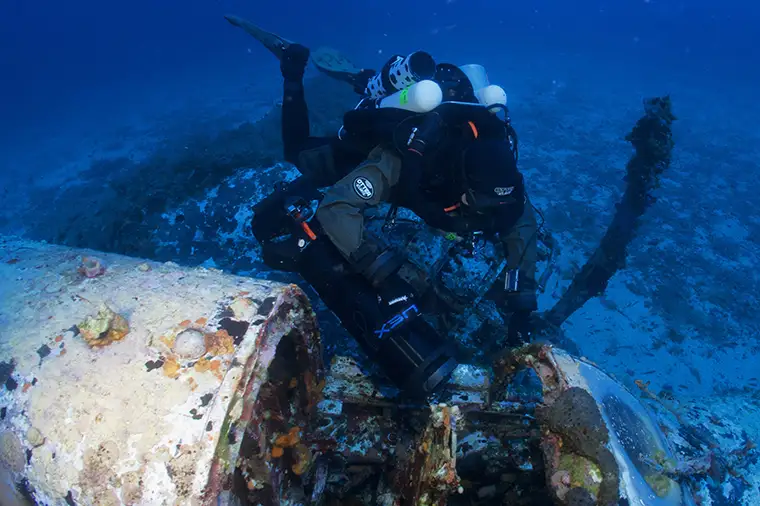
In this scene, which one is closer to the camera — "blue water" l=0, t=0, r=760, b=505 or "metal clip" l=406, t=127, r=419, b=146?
"metal clip" l=406, t=127, r=419, b=146

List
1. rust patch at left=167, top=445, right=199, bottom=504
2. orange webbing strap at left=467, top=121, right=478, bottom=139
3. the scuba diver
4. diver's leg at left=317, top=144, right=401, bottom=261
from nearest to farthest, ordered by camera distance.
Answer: rust patch at left=167, top=445, right=199, bottom=504
the scuba diver
diver's leg at left=317, top=144, right=401, bottom=261
orange webbing strap at left=467, top=121, right=478, bottom=139

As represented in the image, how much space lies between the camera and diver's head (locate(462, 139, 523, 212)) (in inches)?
127

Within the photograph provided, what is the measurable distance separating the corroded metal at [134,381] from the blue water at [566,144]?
9.97 feet

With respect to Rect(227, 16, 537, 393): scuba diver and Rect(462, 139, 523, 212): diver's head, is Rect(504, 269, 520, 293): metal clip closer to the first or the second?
Rect(227, 16, 537, 393): scuba diver

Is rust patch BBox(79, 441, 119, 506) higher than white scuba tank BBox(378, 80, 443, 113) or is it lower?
lower

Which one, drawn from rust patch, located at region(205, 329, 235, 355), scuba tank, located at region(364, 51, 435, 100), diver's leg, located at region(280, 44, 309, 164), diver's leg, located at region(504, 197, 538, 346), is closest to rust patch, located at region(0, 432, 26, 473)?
rust patch, located at region(205, 329, 235, 355)

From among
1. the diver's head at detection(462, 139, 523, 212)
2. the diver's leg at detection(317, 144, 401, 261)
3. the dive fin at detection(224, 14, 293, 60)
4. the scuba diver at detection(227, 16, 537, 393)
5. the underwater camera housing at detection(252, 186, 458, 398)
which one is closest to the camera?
the underwater camera housing at detection(252, 186, 458, 398)

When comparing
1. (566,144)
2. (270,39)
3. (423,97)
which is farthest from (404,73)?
(566,144)

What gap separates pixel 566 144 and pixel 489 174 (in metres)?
10.5

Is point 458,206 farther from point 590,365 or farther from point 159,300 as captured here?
point 159,300

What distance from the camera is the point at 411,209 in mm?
3861

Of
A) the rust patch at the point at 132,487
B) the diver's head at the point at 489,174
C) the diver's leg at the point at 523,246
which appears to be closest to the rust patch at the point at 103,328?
the rust patch at the point at 132,487

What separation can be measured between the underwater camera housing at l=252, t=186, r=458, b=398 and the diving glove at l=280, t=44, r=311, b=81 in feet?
7.72

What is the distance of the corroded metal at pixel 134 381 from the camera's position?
4.35 ft
